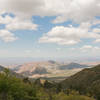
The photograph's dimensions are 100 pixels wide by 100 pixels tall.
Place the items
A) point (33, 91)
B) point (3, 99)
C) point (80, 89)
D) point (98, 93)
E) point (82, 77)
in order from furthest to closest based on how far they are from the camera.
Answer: point (82, 77)
point (80, 89)
point (98, 93)
point (33, 91)
point (3, 99)

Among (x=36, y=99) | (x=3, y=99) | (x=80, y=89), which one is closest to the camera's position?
(x=3, y=99)

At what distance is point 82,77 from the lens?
7628 inches

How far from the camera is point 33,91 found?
6450cm

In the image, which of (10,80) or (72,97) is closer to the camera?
(10,80)

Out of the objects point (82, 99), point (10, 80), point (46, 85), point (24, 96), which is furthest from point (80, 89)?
point (10, 80)

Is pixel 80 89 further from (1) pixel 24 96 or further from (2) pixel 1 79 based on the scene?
(2) pixel 1 79

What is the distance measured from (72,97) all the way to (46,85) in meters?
84.4

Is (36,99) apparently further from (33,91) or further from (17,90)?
(17,90)

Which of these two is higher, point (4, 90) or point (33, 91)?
point (4, 90)

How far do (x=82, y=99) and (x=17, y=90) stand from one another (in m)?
35.5

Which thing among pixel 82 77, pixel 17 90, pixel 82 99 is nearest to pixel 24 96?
pixel 17 90

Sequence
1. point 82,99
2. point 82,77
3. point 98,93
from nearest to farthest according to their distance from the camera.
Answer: point 82,99 < point 98,93 < point 82,77

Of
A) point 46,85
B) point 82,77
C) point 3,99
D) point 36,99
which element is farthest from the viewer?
point 82,77

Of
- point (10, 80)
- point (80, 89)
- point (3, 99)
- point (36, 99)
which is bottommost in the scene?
point (80, 89)
